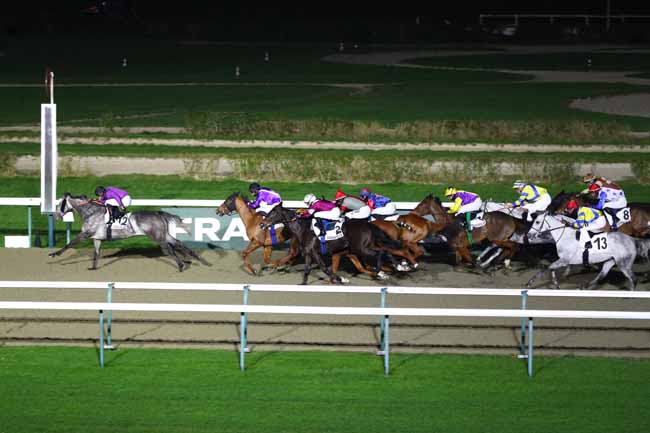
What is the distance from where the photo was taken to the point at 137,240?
1622cm

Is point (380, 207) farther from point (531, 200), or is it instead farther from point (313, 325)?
point (313, 325)

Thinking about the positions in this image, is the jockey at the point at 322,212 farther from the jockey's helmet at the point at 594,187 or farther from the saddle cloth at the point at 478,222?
the jockey's helmet at the point at 594,187

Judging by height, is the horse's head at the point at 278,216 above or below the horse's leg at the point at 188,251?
above

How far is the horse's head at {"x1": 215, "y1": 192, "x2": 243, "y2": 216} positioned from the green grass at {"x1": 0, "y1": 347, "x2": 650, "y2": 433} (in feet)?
13.2

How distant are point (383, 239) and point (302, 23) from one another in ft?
136

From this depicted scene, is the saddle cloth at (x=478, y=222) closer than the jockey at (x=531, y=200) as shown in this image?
Yes

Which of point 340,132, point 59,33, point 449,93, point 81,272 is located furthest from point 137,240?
point 59,33

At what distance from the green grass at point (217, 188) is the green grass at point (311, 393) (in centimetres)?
904

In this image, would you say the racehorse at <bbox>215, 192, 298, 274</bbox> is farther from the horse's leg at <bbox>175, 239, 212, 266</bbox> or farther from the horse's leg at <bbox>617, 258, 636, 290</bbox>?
the horse's leg at <bbox>617, 258, 636, 290</bbox>

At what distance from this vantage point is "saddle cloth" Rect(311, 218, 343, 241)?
13.0m

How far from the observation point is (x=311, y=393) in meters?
8.74

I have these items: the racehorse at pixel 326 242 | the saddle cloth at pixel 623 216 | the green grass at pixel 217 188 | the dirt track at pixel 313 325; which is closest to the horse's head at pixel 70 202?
the dirt track at pixel 313 325

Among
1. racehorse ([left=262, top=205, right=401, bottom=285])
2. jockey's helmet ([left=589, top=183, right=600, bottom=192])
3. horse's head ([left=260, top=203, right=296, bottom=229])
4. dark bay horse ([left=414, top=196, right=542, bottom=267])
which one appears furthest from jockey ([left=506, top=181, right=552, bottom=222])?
horse's head ([left=260, top=203, right=296, bottom=229])

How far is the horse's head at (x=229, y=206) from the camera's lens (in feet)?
45.0
